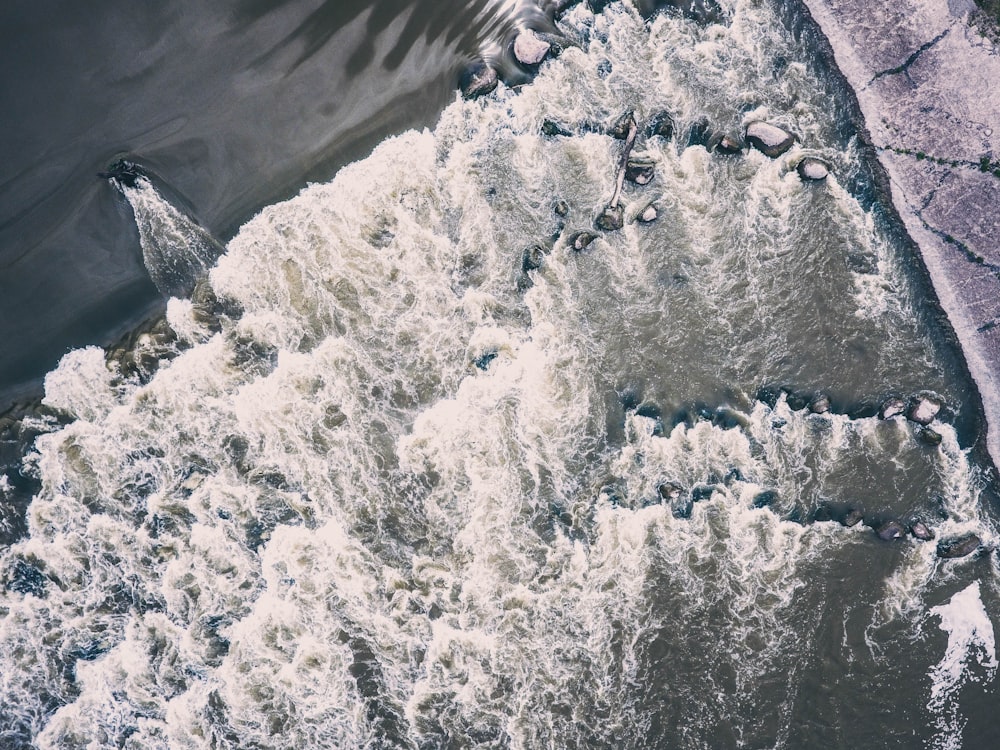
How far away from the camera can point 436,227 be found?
755 cm

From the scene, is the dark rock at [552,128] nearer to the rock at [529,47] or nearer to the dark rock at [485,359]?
the rock at [529,47]

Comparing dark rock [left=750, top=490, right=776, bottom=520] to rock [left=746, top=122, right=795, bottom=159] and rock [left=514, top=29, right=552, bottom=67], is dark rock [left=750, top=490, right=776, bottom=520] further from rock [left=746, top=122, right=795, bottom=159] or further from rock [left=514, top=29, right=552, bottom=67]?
rock [left=514, top=29, right=552, bottom=67]

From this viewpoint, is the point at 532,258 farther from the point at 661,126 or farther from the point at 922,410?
the point at 922,410

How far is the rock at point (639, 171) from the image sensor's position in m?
7.46

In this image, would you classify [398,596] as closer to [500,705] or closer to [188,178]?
[500,705]

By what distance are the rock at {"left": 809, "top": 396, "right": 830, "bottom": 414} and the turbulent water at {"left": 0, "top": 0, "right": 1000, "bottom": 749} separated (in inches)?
3.7

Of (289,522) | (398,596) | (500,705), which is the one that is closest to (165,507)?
(289,522)

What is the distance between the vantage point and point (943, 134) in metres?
7.30

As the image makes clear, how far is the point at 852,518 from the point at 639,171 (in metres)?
4.92

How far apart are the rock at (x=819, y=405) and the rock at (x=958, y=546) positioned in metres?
2.14

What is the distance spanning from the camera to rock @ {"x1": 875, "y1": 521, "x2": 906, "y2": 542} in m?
7.29

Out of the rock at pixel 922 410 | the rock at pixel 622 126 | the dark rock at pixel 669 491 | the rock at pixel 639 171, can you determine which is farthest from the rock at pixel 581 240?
the rock at pixel 922 410

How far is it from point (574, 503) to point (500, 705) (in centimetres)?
250

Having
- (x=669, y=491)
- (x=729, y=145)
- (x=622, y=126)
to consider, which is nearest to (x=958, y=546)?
(x=669, y=491)
